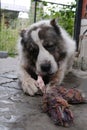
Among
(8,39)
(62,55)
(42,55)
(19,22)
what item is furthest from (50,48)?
(19,22)

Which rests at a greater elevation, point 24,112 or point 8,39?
point 24,112

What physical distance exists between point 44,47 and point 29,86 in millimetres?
480

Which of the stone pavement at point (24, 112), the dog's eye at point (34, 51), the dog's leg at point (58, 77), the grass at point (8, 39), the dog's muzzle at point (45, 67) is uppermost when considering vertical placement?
the dog's eye at point (34, 51)

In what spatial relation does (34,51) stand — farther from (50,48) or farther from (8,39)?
(8,39)

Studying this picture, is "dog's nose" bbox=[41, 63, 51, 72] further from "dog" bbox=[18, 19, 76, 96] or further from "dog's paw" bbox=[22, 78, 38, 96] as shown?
"dog's paw" bbox=[22, 78, 38, 96]

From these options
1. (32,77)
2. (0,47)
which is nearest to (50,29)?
(32,77)

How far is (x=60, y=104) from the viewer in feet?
7.91

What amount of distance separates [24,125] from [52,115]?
0.78 ft

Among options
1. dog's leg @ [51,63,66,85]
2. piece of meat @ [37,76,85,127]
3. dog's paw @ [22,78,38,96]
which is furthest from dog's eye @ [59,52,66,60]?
piece of meat @ [37,76,85,127]

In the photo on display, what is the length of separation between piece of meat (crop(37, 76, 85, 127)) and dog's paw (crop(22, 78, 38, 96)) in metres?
0.29

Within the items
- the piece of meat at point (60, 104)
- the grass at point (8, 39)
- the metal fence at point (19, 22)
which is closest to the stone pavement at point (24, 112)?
the piece of meat at point (60, 104)

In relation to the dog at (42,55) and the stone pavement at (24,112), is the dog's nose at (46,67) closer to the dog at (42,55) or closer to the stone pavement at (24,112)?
the dog at (42,55)

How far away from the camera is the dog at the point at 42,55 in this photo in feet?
10.7

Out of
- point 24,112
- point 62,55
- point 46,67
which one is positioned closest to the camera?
point 24,112
